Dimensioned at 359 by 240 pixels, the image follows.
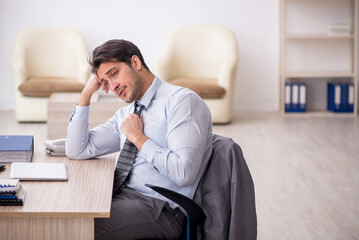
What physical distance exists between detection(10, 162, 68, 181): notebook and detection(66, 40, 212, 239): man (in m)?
0.20

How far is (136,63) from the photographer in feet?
7.38

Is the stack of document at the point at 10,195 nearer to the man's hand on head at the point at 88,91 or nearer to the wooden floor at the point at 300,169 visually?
the man's hand on head at the point at 88,91

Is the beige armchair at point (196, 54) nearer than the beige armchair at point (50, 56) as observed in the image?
No

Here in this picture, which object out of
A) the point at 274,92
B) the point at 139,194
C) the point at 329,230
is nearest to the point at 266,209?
the point at 329,230

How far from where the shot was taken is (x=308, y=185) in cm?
400

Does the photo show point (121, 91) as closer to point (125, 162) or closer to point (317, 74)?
point (125, 162)

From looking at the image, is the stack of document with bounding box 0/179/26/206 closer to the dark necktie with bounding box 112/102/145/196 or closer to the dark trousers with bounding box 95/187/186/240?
the dark trousers with bounding box 95/187/186/240

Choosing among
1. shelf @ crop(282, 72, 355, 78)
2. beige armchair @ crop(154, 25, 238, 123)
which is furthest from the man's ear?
shelf @ crop(282, 72, 355, 78)

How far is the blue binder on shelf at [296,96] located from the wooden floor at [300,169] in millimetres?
176

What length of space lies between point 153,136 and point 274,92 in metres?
4.87

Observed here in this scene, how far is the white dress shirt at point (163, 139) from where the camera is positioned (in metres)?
2.01

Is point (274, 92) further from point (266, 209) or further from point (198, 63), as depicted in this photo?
point (266, 209)

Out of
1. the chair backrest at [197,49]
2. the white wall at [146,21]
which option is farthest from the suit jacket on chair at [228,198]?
the white wall at [146,21]

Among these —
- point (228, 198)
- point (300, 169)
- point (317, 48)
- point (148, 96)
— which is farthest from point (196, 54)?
point (228, 198)
